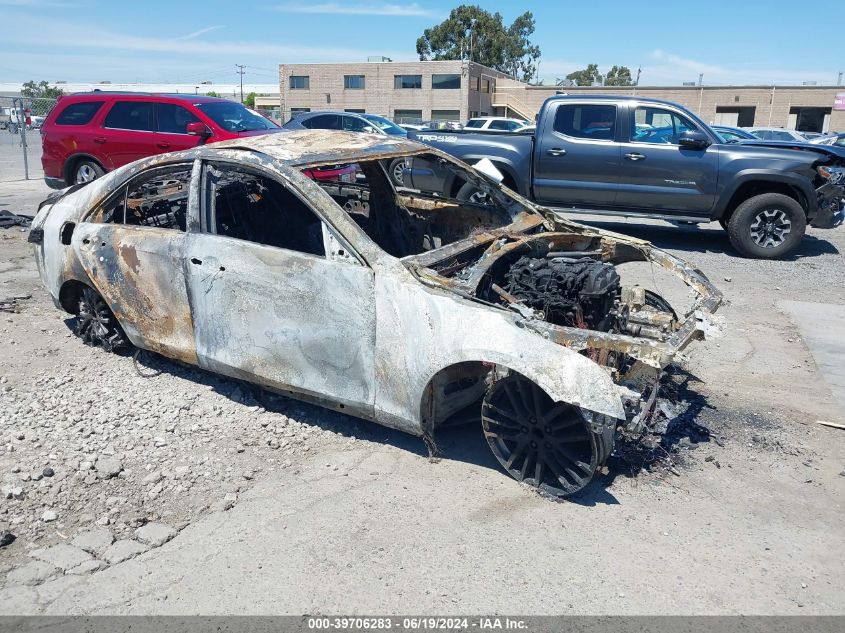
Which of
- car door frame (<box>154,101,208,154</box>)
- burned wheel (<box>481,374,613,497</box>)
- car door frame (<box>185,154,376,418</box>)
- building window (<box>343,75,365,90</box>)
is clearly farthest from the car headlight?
building window (<box>343,75,365,90</box>)

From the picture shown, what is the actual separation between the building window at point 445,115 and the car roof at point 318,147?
Answer: 50237 mm

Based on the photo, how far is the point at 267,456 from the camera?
4098 millimetres

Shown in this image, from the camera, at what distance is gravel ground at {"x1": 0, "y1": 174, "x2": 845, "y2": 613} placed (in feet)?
10.9

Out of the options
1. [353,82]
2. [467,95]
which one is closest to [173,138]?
[467,95]

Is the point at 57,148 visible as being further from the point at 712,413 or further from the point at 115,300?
the point at 712,413

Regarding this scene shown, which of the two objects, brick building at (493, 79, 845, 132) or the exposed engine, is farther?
brick building at (493, 79, 845, 132)

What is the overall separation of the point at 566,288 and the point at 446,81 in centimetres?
5164

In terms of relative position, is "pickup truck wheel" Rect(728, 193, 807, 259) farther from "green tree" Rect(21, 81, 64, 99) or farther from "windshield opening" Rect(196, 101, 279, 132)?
"green tree" Rect(21, 81, 64, 99)

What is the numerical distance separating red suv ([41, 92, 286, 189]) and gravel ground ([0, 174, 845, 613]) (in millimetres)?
6045

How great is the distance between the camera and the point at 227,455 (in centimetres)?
410

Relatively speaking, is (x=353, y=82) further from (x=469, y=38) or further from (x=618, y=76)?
(x=618, y=76)

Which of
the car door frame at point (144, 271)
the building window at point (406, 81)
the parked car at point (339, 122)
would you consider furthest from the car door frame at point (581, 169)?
the building window at point (406, 81)

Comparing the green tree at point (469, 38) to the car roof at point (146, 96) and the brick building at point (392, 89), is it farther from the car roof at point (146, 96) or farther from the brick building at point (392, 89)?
the car roof at point (146, 96)

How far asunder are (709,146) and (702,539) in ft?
24.6
